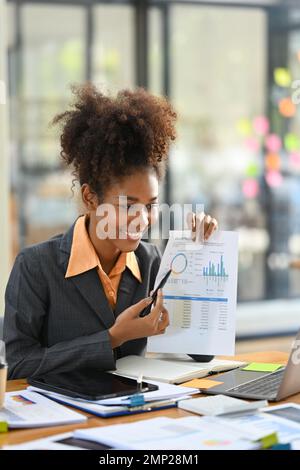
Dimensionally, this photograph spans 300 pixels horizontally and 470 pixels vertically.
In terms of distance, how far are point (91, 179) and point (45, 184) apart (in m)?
3.05

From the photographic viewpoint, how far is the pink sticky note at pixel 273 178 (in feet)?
18.4

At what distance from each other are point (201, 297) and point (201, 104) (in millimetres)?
3561

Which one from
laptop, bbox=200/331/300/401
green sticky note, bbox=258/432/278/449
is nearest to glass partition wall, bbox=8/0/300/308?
laptop, bbox=200/331/300/401

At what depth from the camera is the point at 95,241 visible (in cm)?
219

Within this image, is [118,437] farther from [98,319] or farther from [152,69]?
[152,69]

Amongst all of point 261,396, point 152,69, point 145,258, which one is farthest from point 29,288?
point 152,69

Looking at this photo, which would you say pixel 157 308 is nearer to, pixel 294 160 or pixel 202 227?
pixel 202 227

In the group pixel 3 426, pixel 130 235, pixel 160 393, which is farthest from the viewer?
pixel 130 235

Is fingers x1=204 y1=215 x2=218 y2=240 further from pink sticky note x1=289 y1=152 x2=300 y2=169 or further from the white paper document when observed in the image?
pink sticky note x1=289 y1=152 x2=300 y2=169

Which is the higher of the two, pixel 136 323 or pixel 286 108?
pixel 286 108

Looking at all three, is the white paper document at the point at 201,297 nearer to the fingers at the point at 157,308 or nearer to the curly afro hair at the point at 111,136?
the fingers at the point at 157,308

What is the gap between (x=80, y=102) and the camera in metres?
2.16

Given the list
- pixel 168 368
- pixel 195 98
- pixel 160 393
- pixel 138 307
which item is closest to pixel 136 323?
pixel 138 307

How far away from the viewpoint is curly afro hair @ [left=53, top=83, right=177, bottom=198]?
2.08 meters
